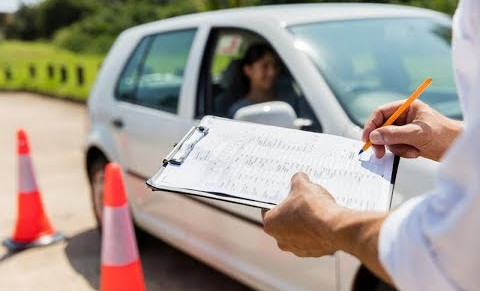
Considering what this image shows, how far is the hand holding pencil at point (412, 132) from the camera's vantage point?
1555 millimetres

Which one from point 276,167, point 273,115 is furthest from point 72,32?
point 276,167

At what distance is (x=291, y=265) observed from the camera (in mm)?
2854

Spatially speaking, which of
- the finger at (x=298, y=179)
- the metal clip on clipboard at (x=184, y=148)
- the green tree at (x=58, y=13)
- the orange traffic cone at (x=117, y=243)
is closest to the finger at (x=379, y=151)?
the finger at (x=298, y=179)

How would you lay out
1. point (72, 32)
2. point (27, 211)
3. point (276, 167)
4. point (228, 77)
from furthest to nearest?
point (72, 32)
point (27, 211)
point (228, 77)
point (276, 167)

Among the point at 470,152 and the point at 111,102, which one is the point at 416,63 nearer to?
the point at 111,102

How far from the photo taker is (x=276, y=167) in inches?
59.8

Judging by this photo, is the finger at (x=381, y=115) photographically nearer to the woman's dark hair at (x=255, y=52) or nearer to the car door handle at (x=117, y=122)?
the woman's dark hair at (x=255, y=52)

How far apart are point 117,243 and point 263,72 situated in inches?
48.0

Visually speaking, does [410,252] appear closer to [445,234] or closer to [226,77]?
[445,234]

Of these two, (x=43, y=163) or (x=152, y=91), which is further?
(x=43, y=163)

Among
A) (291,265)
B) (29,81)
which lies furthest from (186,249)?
(29,81)

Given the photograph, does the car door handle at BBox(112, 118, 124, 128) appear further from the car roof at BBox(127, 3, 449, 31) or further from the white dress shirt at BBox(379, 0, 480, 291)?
the white dress shirt at BBox(379, 0, 480, 291)

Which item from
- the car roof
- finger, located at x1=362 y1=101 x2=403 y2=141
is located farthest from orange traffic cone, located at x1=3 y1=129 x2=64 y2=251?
finger, located at x1=362 y1=101 x2=403 y2=141

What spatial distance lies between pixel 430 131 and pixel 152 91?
2.80 m
